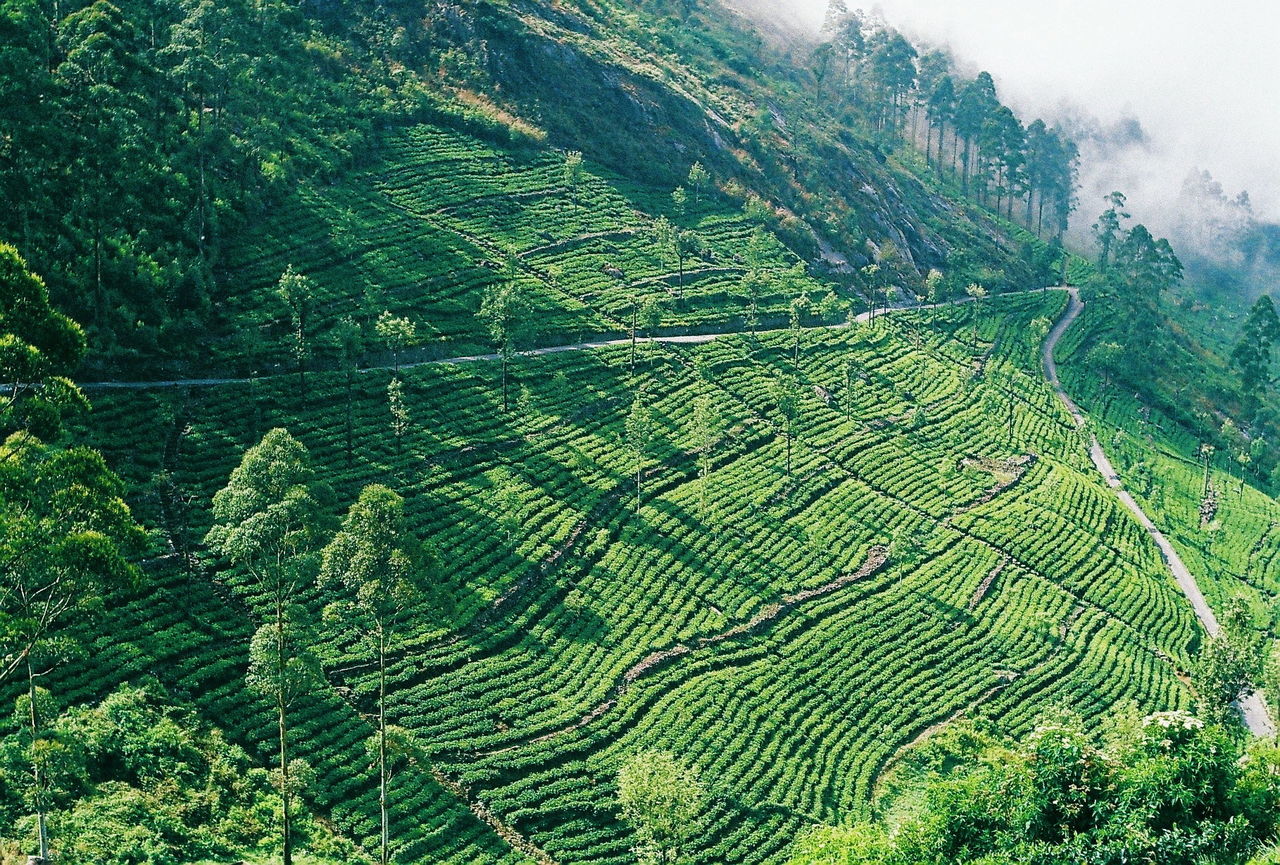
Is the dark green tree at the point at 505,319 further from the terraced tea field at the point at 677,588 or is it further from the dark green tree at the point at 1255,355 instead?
the dark green tree at the point at 1255,355

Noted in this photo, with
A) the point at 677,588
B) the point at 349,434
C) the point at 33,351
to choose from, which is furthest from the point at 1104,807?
the point at 349,434

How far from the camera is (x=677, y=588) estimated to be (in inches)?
2462

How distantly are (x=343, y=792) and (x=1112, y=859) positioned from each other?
28.4m

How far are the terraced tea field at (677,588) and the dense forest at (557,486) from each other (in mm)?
263

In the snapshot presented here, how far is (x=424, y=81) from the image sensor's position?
106 meters

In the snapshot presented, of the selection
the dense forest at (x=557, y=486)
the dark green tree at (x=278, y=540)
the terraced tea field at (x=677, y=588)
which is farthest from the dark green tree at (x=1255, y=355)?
the dark green tree at (x=278, y=540)

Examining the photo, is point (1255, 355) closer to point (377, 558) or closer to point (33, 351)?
point (377, 558)

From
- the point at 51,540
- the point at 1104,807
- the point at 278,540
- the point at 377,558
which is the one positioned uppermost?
the point at 1104,807

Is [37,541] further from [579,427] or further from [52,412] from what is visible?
[579,427]

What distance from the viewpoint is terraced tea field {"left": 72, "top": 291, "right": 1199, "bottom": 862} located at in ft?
155

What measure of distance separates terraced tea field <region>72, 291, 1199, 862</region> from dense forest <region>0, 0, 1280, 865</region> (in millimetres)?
263

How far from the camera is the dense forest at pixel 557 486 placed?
36.0 meters

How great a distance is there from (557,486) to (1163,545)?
5306cm

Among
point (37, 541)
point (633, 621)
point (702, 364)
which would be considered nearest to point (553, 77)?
point (702, 364)
